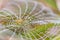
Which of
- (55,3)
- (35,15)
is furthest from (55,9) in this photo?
(35,15)

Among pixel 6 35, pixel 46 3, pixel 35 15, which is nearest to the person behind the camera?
pixel 6 35

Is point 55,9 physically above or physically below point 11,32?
above

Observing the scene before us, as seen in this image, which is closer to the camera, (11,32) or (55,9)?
(11,32)

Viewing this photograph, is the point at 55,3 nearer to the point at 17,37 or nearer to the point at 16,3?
the point at 16,3

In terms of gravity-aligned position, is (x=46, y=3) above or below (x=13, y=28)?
above

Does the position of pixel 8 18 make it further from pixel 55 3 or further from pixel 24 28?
pixel 55 3

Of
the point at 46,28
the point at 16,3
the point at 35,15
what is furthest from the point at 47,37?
the point at 16,3

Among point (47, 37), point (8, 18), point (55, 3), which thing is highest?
point (55, 3)

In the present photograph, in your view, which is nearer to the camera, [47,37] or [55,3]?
[47,37]

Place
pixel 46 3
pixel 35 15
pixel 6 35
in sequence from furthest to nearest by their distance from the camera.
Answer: pixel 46 3 < pixel 35 15 < pixel 6 35
